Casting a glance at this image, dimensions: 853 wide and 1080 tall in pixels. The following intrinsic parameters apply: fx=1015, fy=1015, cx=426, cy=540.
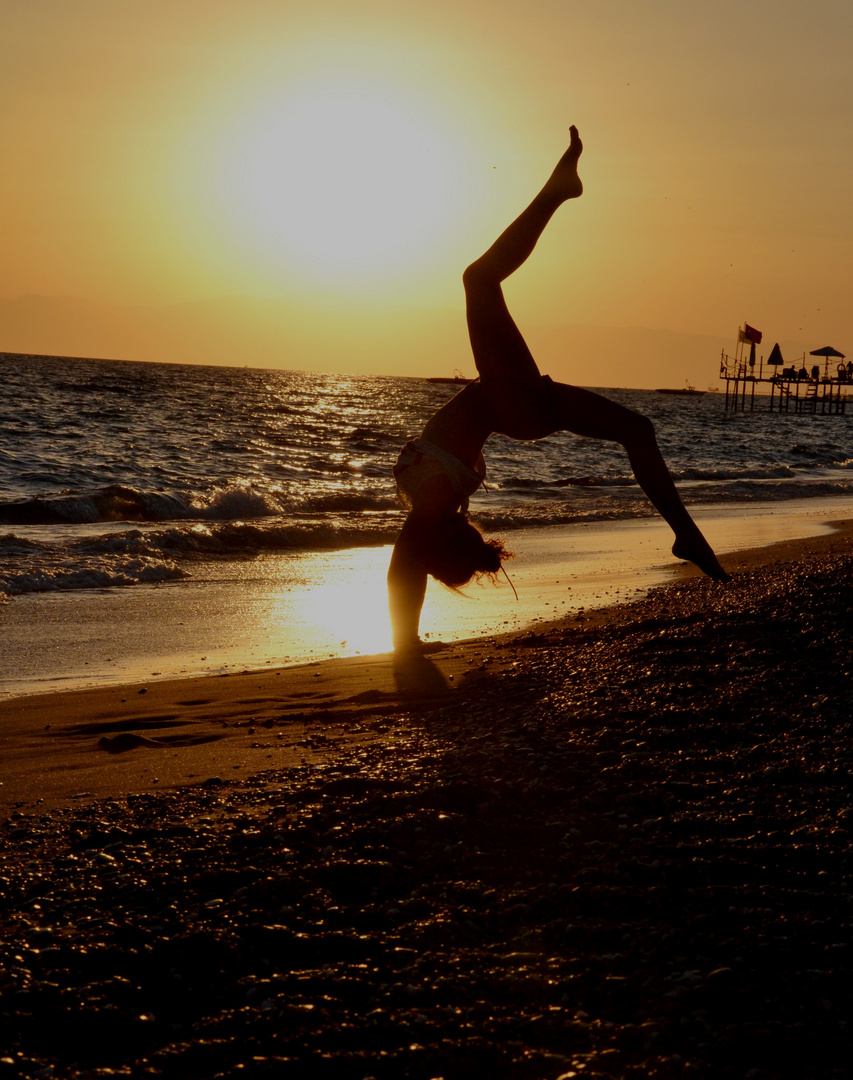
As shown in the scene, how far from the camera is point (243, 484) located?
17719 millimetres

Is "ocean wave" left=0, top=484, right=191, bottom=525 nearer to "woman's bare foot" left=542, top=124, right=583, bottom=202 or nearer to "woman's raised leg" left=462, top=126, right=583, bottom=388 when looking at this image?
"woman's raised leg" left=462, top=126, right=583, bottom=388

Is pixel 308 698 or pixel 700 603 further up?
pixel 700 603

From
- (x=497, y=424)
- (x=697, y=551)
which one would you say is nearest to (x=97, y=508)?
(x=497, y=424)

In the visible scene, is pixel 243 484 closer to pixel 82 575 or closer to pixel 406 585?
pixel 82 575

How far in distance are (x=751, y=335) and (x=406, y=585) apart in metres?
74.0

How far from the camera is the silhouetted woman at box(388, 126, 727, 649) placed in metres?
4.91

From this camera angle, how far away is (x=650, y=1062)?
6.23 ft

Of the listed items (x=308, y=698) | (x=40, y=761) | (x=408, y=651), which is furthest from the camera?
(x=408, y=651)

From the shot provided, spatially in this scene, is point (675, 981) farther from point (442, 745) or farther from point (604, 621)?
point (604, 621)

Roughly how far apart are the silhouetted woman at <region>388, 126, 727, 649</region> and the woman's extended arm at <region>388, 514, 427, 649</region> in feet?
0.29

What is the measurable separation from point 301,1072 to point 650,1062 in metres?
0.67

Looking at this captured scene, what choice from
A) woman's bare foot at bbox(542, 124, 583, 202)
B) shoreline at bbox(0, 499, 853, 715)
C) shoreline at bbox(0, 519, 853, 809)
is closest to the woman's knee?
woman's bare foot at bbox(542, 124, 583, 202)

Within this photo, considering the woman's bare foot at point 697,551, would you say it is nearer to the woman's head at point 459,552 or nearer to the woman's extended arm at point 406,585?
the woman's head at point 459,552

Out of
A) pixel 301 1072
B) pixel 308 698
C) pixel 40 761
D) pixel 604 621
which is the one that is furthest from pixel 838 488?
pixel 301 1072
